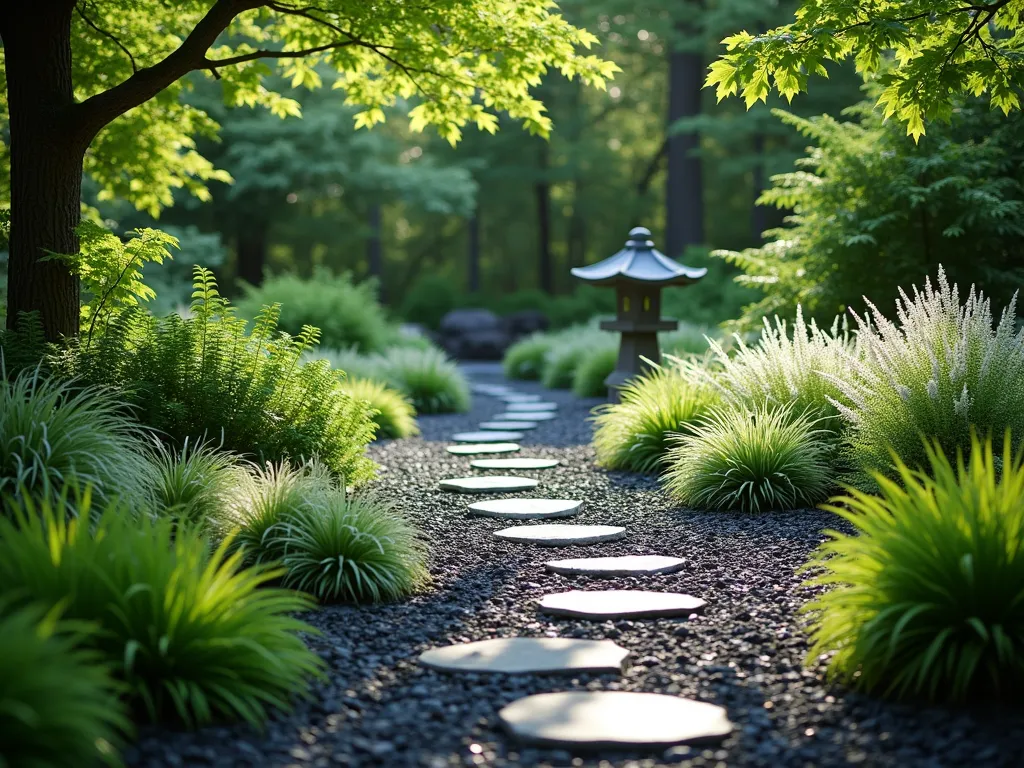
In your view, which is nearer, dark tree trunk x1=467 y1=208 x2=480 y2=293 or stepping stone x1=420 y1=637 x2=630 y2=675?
stepping stone x1=420 y1=637 x2=630 y2=675

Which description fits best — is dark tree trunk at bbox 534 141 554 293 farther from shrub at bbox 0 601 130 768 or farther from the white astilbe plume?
shrub at bbox 0 601 130 768

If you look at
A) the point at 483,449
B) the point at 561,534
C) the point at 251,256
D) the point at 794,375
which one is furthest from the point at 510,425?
the point at 251,256

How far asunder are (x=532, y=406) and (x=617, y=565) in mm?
6501

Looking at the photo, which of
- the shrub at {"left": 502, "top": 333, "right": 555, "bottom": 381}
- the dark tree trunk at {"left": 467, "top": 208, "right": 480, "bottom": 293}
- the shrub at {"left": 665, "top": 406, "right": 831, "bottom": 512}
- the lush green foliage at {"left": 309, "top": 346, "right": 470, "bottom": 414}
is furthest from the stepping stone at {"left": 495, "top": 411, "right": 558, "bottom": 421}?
the dark tree trunk at {"left": 467, "top": 208, "right": 480, "bottom": 293}

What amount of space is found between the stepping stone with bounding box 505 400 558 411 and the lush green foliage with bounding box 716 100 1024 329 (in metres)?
2.98

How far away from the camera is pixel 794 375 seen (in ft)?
18.7

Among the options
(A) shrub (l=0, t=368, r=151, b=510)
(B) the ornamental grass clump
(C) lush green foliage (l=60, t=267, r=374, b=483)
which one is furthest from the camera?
(C) lush green foliage (l=60, t=267, r=374, b=483)

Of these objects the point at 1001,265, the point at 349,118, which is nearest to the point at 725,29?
the point at 349,118

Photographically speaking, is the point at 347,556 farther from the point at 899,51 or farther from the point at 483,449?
the point at 483,449

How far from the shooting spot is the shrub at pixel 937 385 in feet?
14.6

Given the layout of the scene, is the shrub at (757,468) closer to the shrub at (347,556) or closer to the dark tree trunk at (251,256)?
the shrub at (347,556)

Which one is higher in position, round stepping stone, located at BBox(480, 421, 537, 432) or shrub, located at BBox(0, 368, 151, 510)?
shrub, located at BBox(0, 368, 151, 510)

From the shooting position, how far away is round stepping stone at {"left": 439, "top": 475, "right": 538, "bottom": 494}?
586cm

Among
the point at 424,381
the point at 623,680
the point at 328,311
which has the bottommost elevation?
the point at 623,680
